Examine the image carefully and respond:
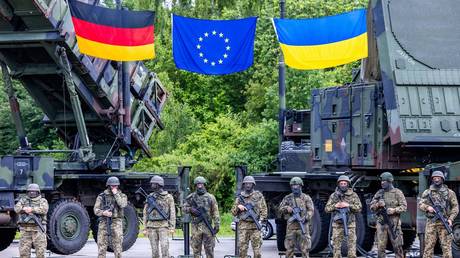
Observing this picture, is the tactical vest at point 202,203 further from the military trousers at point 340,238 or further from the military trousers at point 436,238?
the military trousers at point 436,238

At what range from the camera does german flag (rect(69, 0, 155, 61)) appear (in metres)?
20.9

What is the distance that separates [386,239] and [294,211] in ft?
4.88

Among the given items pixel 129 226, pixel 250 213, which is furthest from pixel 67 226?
pixel 250 213

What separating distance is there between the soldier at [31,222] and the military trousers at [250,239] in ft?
9.93

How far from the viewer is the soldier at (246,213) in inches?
723

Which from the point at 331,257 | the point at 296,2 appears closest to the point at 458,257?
the point at 331,257

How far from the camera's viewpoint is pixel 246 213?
60.2 feet

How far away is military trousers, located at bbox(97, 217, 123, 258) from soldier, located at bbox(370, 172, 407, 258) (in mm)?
3963

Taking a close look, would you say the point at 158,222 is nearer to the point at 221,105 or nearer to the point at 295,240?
the point at 295,240

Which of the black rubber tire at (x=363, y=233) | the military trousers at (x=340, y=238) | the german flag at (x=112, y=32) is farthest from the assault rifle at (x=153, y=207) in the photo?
the black rubber tire at (x=363, y=233)

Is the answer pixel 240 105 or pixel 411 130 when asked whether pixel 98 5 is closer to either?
pixel 411 130

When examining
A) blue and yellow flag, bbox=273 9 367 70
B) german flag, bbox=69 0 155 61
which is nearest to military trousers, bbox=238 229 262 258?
german flag, bbox=69 0 155 61

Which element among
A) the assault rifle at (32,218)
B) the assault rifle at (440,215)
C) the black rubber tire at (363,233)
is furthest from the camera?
the black rubber tire at (363,233)

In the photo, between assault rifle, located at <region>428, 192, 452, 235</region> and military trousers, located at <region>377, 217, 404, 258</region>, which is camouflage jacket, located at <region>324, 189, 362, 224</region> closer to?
military trousers, located at <region>377, 217, 404, 258</region>
